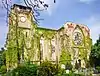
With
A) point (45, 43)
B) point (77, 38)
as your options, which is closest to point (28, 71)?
point (45, 43)

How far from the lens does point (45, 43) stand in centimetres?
3916

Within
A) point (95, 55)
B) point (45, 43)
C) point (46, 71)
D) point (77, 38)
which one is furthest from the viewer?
point (77, 38)

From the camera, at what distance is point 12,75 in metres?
25.1

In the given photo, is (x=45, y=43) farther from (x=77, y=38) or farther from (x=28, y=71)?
(x=28, y=71)

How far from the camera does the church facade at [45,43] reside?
36.6 meters

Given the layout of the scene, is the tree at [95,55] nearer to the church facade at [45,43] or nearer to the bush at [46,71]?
the church facade at [45,43]

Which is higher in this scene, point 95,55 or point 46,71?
point 95,55

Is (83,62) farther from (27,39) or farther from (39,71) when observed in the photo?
(39,71)

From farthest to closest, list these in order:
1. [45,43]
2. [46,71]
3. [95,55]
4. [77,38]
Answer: [77,38] → [95,55] → [45,43] → [46,71]

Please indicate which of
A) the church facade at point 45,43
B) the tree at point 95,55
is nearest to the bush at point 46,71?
the church facade at point 45,43

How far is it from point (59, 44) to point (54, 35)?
5.84 feet

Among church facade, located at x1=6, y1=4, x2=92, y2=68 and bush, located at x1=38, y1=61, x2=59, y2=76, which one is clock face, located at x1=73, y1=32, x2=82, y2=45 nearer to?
church facade, located at x1=6, y1=4, x2=92, y2=68

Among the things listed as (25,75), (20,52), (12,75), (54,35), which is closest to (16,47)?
(20,52)

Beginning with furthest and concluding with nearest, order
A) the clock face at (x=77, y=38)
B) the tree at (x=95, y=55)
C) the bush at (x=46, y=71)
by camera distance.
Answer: the clock face at (x=77, y=38) → the tree at (x=95, y=55) → the bush at (x=46, y=71)
